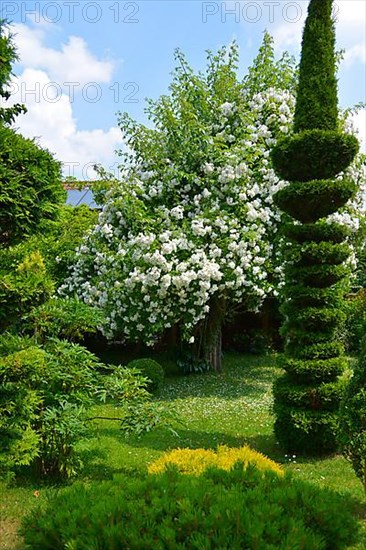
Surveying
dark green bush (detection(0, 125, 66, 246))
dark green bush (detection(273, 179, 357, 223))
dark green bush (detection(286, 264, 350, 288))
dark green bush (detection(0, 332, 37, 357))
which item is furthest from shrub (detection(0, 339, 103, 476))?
dark green bush (detection(273, 179, 357, 223))

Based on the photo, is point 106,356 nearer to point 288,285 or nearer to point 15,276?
point 288,285

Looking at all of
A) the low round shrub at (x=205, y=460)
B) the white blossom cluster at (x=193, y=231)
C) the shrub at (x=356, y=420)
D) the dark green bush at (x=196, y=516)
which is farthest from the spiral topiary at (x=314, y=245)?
the white blossom cluster at (x=193, y=231)

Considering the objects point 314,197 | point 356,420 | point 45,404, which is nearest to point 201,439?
point 45,404

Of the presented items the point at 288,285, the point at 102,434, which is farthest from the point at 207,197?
the point at 102,434

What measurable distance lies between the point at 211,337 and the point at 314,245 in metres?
6.53

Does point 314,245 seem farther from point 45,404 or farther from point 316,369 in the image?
point 45,404

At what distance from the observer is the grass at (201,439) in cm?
531

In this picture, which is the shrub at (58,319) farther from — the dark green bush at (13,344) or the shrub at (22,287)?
the dark green bush at (13,344)

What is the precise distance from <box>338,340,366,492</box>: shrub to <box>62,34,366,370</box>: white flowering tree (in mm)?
5996

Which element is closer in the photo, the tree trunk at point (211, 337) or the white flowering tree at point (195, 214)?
the white flowering tree at point (195, 214)

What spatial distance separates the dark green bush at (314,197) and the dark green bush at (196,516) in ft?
13.7

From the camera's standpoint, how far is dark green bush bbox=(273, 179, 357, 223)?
22.9ft

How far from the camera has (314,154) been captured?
23.1ft

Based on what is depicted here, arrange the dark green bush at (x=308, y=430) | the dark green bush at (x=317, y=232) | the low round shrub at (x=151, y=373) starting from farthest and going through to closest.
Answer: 1. the low round shrub at (x=151, y=373)
2. the dark green bush at (x=317, y=232)
3. the dark green bush at (x=308, y=430)
